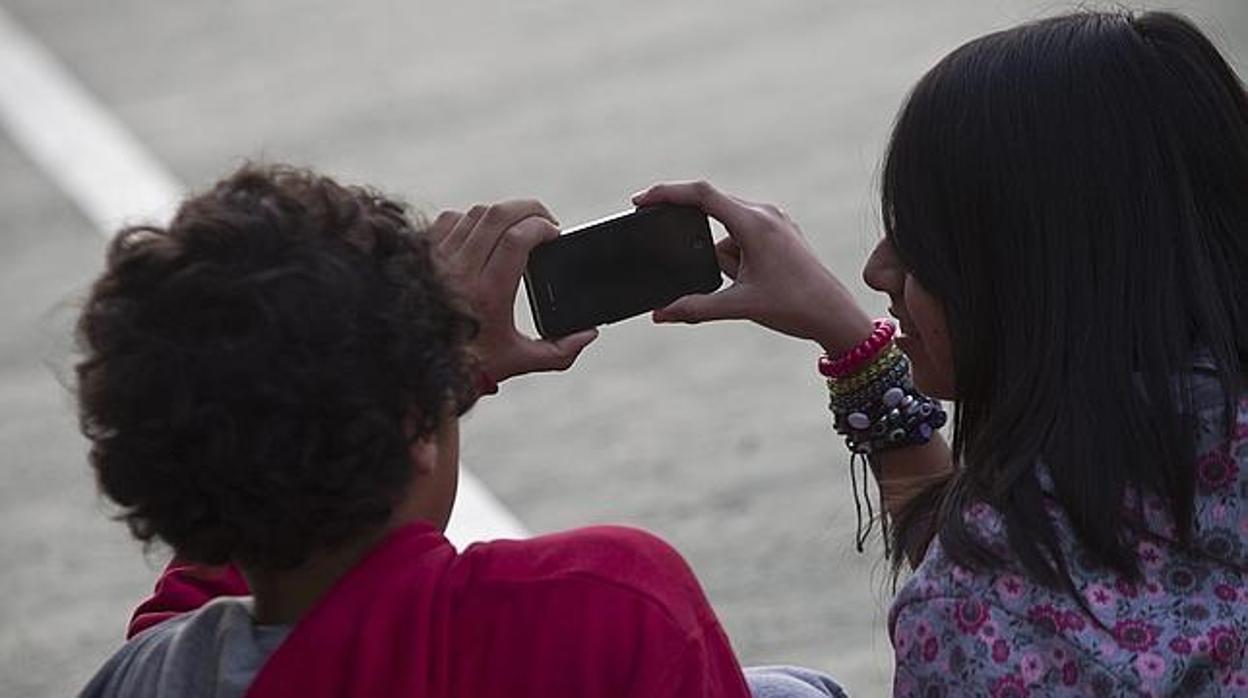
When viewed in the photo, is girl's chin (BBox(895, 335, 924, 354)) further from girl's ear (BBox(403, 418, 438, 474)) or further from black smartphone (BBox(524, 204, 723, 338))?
girl's ear (BBox(403, 418, 438, 474))

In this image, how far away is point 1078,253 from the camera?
242cm

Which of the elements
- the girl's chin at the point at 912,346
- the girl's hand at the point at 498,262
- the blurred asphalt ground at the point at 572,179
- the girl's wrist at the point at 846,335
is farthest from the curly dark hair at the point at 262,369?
the blurred asphalt ground at the point at 572,179

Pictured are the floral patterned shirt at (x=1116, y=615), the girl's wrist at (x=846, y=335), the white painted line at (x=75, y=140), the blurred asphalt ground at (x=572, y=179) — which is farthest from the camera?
the white painted line at (x=75, y=140)

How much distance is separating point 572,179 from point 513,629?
5.31m

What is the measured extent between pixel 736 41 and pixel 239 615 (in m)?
6.36

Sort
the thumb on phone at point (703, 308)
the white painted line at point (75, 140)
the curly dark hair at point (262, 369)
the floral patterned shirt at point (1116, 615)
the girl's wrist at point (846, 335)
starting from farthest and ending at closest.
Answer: the white painted line at point (75, 140) < the girl's wrist at point (846, 335) < the thumb on phone at point (703, 308) < the floral patterned shirt at point (1116, 615) < the curly dark hair at point (262, 369)

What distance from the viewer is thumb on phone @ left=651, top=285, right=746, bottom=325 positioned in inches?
108

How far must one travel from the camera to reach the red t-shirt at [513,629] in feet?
6.76

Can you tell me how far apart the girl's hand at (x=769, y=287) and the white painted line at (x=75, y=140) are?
13.5 ft

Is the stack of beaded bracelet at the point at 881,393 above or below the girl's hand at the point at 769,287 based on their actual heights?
below

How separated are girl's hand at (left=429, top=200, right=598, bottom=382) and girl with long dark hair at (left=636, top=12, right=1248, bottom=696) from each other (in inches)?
13.4

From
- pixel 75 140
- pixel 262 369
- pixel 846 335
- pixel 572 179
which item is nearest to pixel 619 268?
pixel 846 335

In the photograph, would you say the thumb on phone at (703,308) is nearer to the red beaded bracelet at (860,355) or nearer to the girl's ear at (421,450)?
the red beaded bracelet at (860,355)

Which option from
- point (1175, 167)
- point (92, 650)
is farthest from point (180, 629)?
point (92, 650)
